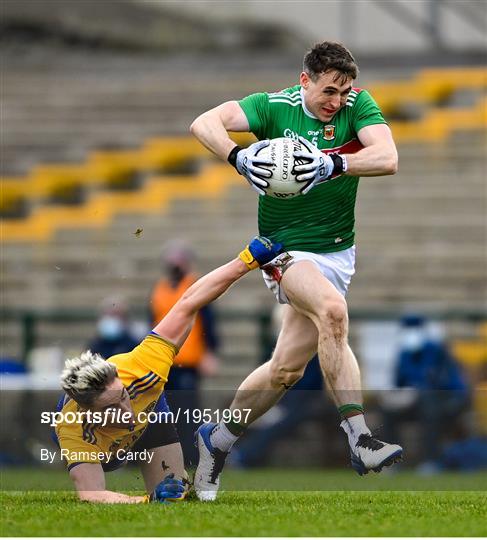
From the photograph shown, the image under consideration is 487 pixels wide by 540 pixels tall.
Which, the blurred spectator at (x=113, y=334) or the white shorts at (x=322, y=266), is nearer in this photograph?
the white shorts at (x=322, y=266)

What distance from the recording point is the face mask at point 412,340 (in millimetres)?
12203

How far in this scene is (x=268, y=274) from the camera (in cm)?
736

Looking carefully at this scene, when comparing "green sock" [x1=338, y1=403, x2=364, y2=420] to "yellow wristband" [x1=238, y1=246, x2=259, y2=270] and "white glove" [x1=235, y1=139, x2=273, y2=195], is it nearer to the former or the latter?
"yellow wristband" [x1=238, y1=246, x2=259, y2=270]


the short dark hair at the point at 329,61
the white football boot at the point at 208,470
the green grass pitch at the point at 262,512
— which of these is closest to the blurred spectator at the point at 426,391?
the green grass pitch at the point at 262,512

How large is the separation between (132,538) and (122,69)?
16594 millimetres

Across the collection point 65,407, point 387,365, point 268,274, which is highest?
point 268,274

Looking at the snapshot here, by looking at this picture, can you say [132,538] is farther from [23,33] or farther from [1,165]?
[23,33]

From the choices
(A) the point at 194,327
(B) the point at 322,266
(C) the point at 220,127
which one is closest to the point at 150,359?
(B) the point at 322,266

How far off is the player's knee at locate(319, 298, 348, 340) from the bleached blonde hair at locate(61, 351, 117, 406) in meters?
1.05

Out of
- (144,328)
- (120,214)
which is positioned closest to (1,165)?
(120,214)

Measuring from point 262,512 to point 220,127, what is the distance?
1.92 m

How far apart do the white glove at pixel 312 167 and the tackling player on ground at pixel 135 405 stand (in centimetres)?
56

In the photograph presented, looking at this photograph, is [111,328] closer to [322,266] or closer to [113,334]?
[113,334]

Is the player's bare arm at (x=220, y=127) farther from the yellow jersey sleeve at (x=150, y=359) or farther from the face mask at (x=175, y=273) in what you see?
the face mask at (x=175, y=273)
